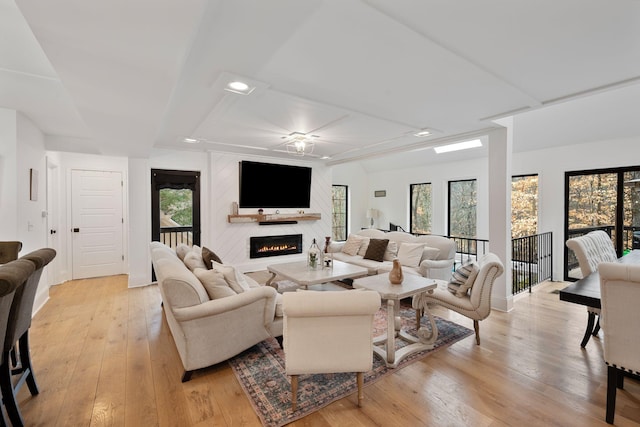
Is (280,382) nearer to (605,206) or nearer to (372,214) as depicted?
(605,206)

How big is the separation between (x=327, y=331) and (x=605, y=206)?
5.79 m

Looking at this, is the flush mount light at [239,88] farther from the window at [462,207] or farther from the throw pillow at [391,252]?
the window at [462,207]

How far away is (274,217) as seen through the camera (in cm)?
609

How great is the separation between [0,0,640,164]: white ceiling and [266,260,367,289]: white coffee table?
198cm

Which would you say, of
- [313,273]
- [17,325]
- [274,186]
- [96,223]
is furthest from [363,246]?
[96,223]

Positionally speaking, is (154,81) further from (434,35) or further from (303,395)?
(303,395)

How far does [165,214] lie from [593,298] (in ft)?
18.7

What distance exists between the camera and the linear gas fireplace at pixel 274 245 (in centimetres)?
596

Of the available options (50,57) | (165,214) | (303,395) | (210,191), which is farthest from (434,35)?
(165,214)

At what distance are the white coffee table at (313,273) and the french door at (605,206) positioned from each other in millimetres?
4168

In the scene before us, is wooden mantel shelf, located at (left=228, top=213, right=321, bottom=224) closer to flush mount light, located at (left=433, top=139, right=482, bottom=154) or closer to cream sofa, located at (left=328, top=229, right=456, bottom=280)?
cream sofa, located at (left=328, top=229, right=456, bottom=280)

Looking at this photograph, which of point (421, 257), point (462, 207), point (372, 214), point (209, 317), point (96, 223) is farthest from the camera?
point (372, 214)

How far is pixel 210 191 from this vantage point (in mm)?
5445

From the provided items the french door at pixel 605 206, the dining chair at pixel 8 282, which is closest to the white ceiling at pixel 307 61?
the dining chair at pixel 8 282
